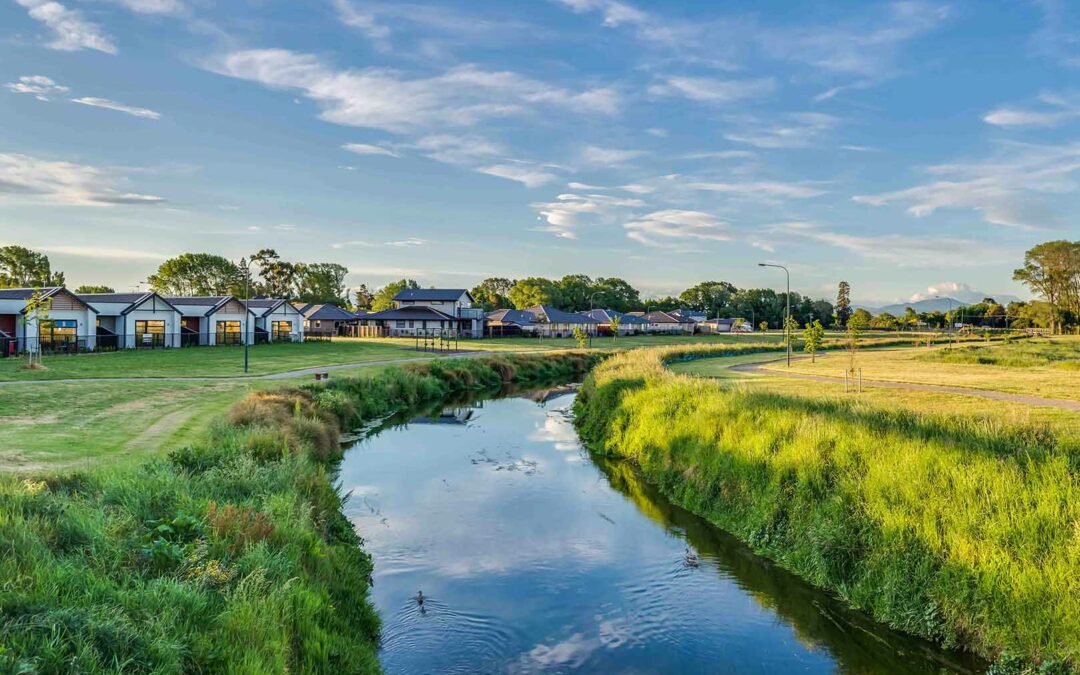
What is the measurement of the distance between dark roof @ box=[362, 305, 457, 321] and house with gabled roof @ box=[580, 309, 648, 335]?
104ft

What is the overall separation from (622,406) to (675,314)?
115 metres

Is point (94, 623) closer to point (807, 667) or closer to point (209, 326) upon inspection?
point (807, 667)

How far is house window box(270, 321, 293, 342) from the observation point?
7212cm

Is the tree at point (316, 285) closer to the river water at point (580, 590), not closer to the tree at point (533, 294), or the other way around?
the tree at point (533, 294)

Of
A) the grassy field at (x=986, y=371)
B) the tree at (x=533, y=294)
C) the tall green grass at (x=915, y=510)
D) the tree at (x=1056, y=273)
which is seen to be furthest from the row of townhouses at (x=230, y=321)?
the tree at (x=1056, y=273)

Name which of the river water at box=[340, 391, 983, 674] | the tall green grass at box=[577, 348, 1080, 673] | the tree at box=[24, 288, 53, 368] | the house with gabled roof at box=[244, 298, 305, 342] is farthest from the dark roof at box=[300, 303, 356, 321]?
the tall green grass at box=[577, 348, 1080, 673]

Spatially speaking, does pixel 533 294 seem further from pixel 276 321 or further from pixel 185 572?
pixel 185 572

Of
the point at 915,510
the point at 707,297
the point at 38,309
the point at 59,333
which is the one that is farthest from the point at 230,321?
the point at 707,297

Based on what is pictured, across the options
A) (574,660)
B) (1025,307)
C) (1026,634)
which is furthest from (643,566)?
(1025,307)

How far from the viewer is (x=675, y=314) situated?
5448 inches

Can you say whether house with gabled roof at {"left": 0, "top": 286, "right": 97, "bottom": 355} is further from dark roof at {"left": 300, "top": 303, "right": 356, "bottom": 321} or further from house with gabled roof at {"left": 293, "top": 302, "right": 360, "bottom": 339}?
house with gabled roof at {"left": 293, "top": 302, "right": 360, "bottom": 339}

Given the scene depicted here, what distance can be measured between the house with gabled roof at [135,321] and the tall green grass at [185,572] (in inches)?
1936

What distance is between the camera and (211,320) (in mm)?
63969

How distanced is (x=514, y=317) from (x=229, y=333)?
166 feet
